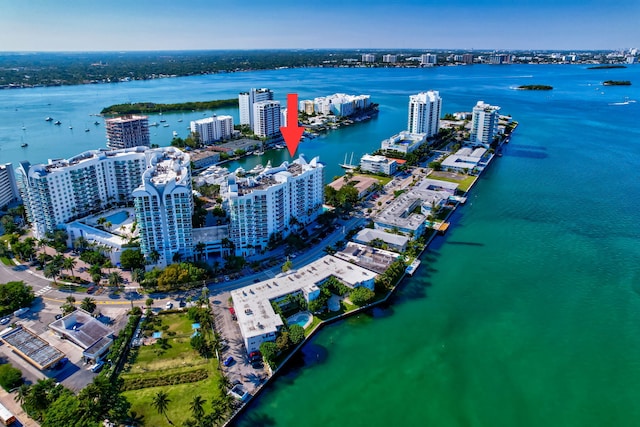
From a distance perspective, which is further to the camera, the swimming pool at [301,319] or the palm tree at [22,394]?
the swimming pool at [301,319]

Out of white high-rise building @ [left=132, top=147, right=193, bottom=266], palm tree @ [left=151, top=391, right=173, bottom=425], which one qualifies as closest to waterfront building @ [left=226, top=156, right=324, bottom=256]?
white high-rise building @ [left=132, top=147, right=193, bottom=266]

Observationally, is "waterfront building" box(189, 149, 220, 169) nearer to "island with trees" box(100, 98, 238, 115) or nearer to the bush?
the bush

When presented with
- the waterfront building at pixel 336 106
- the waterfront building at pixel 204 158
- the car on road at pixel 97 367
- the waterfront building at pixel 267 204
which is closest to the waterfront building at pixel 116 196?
the waterfront building at pixel 267 204

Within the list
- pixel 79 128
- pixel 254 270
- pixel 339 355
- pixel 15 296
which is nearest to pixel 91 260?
pixel 15 296

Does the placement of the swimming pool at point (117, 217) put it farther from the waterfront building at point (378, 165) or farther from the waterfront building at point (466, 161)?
the waterfront building at point (466, 161)

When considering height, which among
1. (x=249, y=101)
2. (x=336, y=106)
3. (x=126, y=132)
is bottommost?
(x=126, y=132)

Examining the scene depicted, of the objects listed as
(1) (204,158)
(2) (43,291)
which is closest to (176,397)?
(2) (43,291)

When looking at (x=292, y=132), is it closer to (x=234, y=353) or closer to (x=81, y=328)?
(x=234, y=353)
